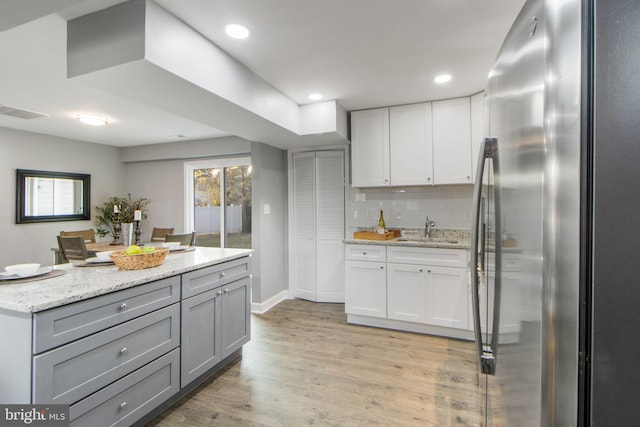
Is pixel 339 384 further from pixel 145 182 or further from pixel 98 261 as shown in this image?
pixel 145 182

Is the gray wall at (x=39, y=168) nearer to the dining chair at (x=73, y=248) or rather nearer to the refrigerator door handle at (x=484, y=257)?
the dining chair at (x=73, y=248)

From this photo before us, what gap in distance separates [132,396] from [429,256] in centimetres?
259

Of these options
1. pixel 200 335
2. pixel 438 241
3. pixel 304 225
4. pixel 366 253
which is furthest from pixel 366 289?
pixel 200 335

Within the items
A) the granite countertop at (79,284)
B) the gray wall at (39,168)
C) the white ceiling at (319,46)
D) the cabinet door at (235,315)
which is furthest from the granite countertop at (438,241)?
the gray wall at (39,168)

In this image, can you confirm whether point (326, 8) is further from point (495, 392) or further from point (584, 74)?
point (495, 392)

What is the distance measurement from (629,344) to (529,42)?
60 centimetres

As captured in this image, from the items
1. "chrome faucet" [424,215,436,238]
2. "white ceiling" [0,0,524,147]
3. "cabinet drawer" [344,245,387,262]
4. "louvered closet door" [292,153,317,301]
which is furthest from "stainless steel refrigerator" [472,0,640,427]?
"louvered closet door" [292,153,317,301]

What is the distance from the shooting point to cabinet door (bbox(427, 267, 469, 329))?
2.92m

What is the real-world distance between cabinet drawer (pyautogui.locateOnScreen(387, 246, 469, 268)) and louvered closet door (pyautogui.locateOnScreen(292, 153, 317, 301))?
1.33 metres

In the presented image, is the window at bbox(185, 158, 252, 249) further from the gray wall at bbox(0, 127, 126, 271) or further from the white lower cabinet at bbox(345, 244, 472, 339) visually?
the white lower cabinet at bbox(345, 244, 472, 339)

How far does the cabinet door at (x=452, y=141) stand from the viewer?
320 centimetres

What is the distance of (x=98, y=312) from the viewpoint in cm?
152

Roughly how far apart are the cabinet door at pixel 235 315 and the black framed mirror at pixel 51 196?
3.95 meters

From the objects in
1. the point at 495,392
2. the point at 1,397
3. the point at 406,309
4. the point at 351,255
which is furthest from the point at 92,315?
the point at 406,309
